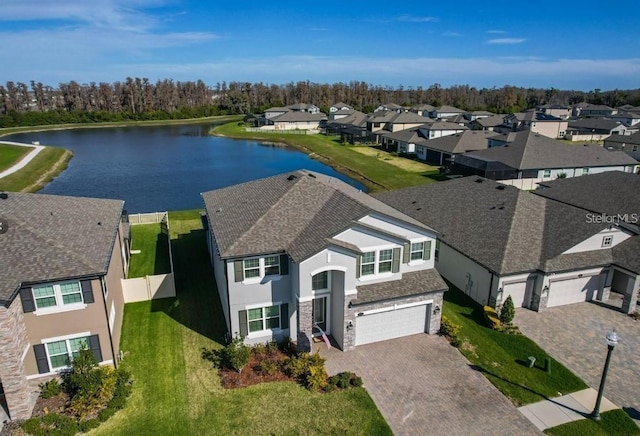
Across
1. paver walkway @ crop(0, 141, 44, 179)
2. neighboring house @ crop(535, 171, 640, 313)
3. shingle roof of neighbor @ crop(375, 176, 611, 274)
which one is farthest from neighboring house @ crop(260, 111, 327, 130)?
shingle roof of neighbor @ crop(375, 176, 611, 274)

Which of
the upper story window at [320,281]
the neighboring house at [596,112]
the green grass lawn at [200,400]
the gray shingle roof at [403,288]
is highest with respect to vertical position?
the neighboring house at [596,112]

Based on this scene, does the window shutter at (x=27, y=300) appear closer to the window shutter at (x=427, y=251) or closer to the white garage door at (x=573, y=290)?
the window shutter at (x=427, y=251)

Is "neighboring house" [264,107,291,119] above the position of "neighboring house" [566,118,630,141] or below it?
above

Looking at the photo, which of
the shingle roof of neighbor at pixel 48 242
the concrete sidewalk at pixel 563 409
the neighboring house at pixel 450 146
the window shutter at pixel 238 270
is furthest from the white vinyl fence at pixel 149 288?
the neighboring house at pixel 450 146

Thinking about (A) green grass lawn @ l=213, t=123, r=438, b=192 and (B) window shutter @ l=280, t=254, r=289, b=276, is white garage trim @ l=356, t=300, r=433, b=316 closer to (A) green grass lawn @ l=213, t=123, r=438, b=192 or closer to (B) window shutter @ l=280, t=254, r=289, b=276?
(B) window shutter @ l=280, t=254, r=289, b=276

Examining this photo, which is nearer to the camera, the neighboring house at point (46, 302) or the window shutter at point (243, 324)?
the neighboring house at point (46, 302)

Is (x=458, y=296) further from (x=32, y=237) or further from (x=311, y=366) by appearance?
(x=32, y=237)

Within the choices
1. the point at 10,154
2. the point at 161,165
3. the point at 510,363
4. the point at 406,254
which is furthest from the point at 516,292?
the point at 10,154
